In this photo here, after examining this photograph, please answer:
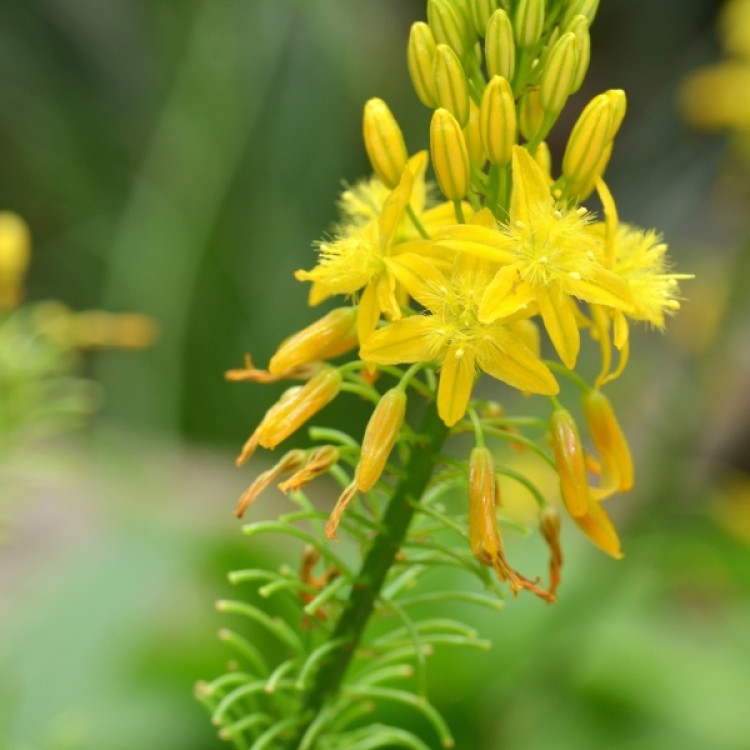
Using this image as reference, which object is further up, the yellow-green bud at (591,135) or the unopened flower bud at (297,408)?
the yellow-green bud at (591,135)

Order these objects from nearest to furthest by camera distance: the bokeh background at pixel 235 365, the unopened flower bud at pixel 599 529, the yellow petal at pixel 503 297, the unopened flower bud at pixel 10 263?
1. the yellow petal at pixel 503 297
2. the unopened flower bud at pixel 599 529
3. the unopened flower bud at pixel 10 263
4. the bokeh background at pixel 235 365

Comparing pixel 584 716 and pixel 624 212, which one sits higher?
pixel 624 212

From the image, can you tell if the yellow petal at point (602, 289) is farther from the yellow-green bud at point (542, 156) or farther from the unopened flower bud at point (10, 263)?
the unopened flower bud at point (10, 263)

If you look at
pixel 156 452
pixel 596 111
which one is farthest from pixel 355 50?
pixel 596 111

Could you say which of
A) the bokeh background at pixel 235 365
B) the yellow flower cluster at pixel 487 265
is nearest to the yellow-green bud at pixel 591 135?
the yellow flower cluster at pixel 487 265

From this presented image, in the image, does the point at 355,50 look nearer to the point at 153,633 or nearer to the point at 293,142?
the point at 293,142

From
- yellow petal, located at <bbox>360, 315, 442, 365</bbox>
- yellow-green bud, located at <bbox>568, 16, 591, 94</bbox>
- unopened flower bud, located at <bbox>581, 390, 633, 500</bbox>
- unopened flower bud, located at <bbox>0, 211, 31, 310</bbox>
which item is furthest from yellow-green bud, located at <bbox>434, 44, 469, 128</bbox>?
unopened flower bud, located at <bbox>0, 211, 31, 310</bbox>

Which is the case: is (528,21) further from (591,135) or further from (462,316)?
(462,316)
